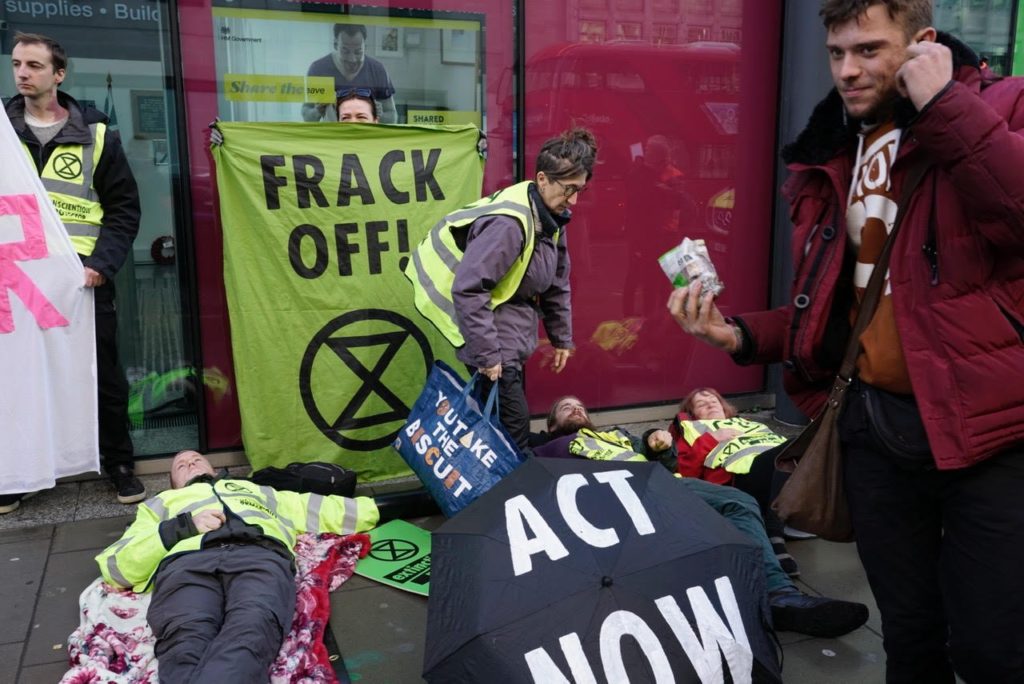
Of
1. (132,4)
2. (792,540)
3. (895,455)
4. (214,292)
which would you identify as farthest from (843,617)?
(132,4)

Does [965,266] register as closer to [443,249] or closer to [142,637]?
[443,249]

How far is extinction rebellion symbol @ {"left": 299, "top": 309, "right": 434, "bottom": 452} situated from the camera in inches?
190

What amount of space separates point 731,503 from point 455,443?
1.17 metres

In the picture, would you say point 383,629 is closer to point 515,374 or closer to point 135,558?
point 135,558

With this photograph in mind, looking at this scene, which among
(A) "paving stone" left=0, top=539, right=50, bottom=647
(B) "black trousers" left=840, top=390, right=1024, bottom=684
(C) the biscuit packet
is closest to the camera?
(B) "black trousers" left=840, top=390, right=1024, bottom=684

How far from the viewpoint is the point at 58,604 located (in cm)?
366

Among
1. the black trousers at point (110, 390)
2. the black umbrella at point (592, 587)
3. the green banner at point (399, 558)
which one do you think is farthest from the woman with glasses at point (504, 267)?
the black trousers at point (110, 390)

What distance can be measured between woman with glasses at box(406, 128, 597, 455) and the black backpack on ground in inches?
32.4

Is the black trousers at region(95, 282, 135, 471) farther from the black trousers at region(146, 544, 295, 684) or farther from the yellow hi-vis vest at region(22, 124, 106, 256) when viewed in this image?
the black trousers at region(146, 544, 295, 684)

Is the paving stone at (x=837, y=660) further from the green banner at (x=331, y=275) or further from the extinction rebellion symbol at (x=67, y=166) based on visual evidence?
the extinction rebellion symbol at (x=67, y=166)

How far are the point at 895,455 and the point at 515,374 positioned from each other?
2312 mm

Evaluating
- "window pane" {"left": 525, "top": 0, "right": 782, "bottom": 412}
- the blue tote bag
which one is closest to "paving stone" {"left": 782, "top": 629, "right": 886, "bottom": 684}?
the blue tote bag

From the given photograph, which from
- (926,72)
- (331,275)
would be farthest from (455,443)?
(926,72)

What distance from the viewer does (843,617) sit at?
3.27 meters
